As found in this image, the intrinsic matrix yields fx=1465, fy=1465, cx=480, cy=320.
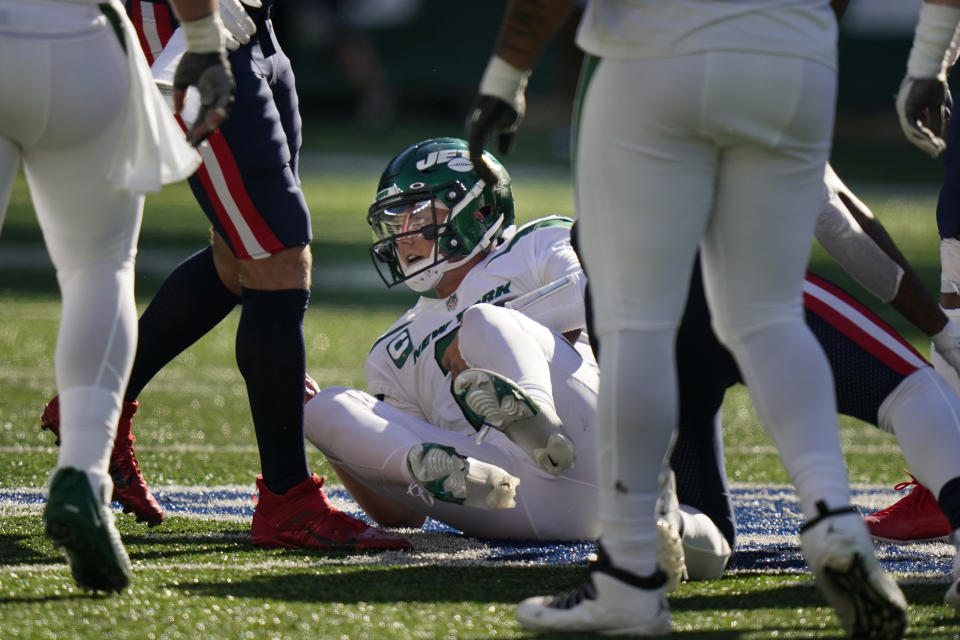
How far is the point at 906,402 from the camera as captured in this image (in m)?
2.87

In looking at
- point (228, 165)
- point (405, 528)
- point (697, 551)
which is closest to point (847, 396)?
point (697, 551)

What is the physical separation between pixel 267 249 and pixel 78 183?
690 mm

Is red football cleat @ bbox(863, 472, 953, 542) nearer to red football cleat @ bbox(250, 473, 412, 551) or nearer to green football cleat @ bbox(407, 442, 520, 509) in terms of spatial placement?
green football cleat @ bbox(407, 442, 520, 509)

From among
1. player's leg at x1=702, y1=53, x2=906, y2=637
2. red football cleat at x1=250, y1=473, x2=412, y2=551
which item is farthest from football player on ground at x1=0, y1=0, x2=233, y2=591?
player's leg at x1=702, y1=53, x2=906, y2=637

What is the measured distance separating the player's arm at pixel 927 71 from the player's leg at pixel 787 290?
1.15 feet

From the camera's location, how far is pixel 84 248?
2605 mm

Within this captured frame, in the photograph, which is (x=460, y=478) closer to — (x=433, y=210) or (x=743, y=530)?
(x=743, y=530)

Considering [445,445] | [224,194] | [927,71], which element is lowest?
[445,445]

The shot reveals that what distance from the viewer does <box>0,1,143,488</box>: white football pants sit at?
2477mm

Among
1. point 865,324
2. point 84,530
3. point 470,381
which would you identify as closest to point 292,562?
point 470,381

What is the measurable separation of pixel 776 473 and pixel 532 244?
1124 millimetres

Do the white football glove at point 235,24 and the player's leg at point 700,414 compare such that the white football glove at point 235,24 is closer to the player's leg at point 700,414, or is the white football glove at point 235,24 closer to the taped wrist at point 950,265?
the player's leg at point 700,414

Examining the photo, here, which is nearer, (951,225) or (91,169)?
(91,169)

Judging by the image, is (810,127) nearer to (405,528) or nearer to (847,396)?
(847,396)
